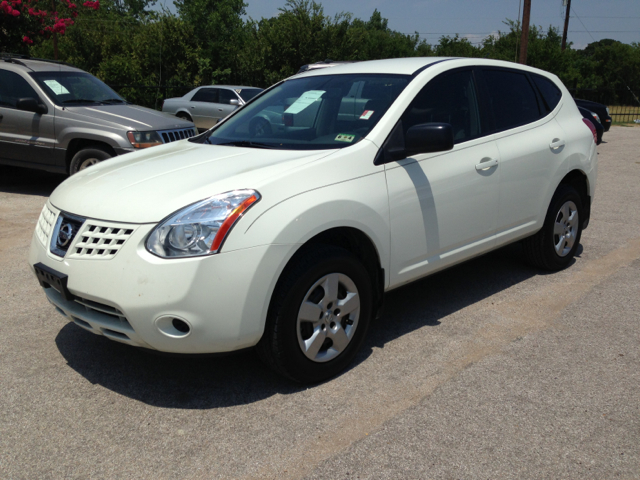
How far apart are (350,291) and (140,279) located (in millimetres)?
1152

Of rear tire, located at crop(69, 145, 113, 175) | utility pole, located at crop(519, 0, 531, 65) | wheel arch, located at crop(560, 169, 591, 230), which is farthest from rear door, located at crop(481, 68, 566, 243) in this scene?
utility pole, located at crop(519, 0, 531, 65)

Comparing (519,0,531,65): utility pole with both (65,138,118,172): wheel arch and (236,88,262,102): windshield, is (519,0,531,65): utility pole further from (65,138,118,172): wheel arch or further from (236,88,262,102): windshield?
(65,138,118,172): wheel arch

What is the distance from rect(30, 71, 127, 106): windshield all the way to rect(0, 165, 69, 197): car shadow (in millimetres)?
1365

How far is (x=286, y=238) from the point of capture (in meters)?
3.02

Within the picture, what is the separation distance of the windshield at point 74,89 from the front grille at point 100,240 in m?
6.13

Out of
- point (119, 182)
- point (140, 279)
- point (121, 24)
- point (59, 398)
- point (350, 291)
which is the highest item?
point (121, 24)

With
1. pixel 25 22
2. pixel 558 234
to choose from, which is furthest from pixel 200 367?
pixel 25 22

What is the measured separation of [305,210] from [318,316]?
58 cm

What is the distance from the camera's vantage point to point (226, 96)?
A: 685 inches

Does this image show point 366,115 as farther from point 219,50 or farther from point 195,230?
point 219,50

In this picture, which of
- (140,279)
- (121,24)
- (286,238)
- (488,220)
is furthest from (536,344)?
(121,24)

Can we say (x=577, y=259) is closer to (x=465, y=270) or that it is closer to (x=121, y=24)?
(x=465, y=270)

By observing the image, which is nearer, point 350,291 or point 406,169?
point 350,291

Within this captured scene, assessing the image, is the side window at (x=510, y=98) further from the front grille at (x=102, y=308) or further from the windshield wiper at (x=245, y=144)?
the front grille at (x=102, y=308)
